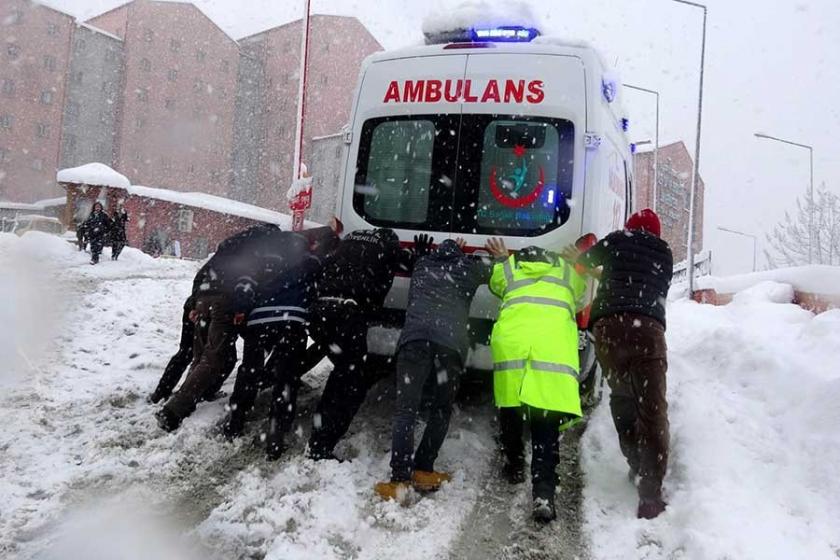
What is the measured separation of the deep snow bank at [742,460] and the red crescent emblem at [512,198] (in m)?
1.91

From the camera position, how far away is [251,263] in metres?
5.34

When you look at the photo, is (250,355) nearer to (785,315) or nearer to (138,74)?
(785,315)

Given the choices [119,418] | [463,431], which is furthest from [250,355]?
[463,431]

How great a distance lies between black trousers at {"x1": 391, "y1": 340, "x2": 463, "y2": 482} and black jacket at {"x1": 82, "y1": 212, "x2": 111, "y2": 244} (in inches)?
524

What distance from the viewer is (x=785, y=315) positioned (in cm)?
834

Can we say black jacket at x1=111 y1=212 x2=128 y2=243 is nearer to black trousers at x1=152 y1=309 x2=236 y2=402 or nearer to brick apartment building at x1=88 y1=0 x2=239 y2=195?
black trousers at x1=152 y1=309 x2=236 y2=402

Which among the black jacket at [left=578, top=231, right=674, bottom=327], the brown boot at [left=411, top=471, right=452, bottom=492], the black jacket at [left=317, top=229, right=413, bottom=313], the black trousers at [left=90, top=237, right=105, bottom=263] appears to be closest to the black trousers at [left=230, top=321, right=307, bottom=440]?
the black jacket at [left=317, top=229, right=413, bottom=313]

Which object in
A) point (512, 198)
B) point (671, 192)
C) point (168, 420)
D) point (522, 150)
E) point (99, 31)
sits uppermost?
point (99, 31)

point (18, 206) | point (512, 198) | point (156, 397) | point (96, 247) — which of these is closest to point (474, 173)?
point (512, 198)

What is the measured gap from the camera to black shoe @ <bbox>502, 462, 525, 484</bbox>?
4652 millimetres

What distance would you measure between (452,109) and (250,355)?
251cm

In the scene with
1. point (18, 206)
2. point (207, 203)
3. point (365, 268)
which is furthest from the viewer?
point (18, 206)

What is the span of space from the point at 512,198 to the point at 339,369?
1870 mm

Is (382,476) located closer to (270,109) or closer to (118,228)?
(118,228)
